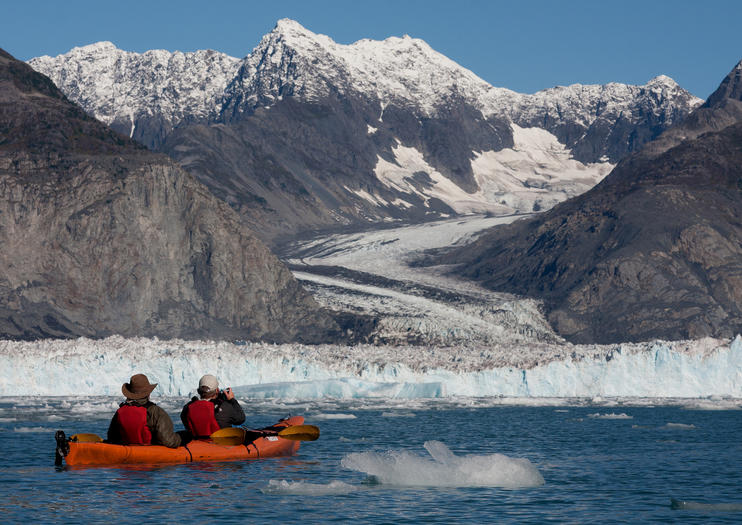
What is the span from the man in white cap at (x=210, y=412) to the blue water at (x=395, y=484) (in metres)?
1.59

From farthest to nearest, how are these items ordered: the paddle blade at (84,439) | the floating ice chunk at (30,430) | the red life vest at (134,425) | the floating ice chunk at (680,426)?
the floating ice chunk at (680,426), the floating ice chunk at (30,430), the paddle blade at (84,439), the red life vest at (134,425)

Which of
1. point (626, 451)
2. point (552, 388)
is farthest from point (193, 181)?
point (626, 451)

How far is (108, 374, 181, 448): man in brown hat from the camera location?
3722cm

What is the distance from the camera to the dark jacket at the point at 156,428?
37469 millimetres

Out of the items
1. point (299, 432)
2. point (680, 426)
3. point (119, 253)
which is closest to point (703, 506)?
point (299, 432)

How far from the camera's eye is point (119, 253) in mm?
162125

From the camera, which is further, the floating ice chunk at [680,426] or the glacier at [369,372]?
the glacier at [369,372]

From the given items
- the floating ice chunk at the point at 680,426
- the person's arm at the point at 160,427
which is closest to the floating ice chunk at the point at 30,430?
the person's arm at the point at 160,427

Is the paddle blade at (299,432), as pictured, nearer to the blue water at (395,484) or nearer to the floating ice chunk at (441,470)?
the blue water at (395,484)

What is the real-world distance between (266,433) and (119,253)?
403ft

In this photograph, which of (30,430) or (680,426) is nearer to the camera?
(30,430)

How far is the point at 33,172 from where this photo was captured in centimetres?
16862

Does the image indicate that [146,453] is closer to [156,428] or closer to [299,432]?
[156,428]

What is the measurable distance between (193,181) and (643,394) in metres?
107
